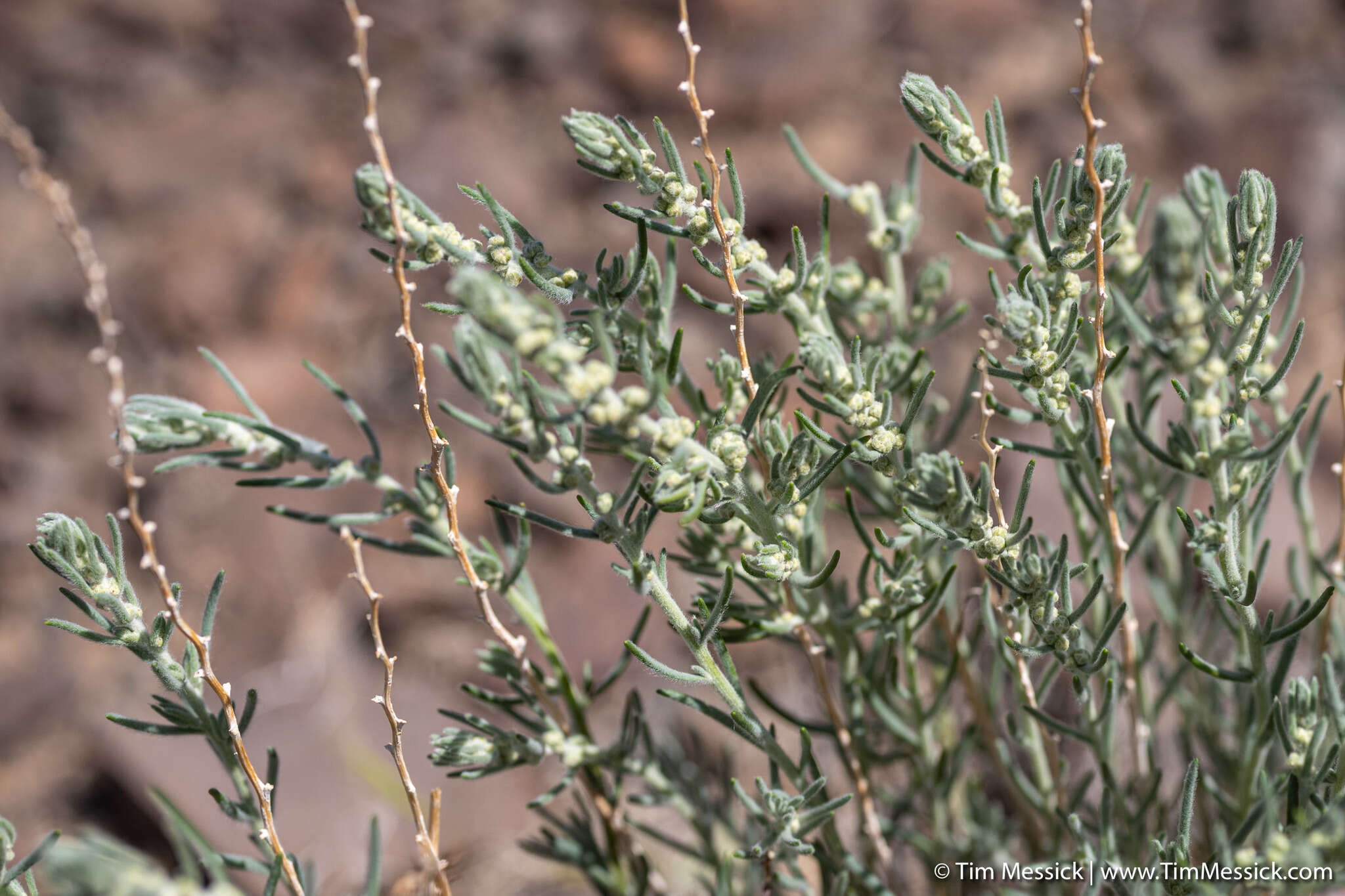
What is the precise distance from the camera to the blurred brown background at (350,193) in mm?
2662

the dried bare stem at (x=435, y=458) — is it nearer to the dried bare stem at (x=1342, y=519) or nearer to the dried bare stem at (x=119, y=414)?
the dried bare stem at (x=119, y=414)

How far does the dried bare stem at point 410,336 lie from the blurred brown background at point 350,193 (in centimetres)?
169

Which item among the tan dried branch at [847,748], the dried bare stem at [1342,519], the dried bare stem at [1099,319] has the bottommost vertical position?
the tan dried branch at [847,748]

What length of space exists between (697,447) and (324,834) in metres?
2.02

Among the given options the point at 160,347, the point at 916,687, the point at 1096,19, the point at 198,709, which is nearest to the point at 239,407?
the point at 160,347

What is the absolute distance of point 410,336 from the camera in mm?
872

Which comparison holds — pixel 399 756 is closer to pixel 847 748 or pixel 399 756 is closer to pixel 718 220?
pixel 847 748

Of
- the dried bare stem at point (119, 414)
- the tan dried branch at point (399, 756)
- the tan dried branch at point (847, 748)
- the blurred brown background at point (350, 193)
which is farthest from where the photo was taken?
the blurred brown background at point (350, 193)

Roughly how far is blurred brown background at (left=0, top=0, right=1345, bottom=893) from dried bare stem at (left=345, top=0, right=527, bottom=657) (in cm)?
169

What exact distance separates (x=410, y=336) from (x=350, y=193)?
7.75ft

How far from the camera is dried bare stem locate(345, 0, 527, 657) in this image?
0.79 m

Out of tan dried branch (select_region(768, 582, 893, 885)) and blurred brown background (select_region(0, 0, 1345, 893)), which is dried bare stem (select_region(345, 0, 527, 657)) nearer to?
tan dried branch (select_region(768, 582, 893, 885))

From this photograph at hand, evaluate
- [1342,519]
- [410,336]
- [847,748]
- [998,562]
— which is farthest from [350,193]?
[1342,519]

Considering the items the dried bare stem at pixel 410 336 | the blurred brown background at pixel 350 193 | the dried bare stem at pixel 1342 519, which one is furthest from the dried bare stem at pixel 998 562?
the blurred brown background at pixel 350 193
